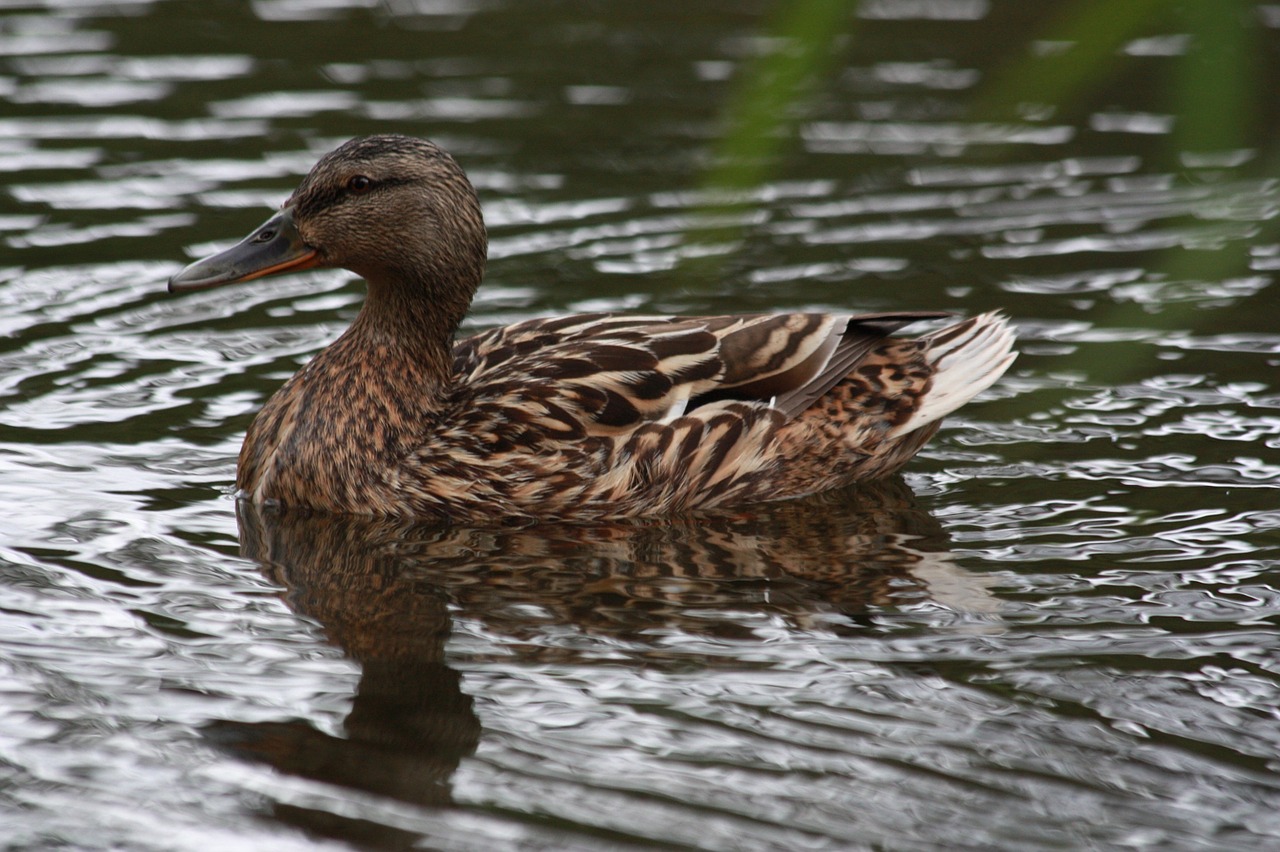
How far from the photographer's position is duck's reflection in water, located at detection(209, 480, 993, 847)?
17.1 ft

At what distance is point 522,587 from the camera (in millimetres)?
6508

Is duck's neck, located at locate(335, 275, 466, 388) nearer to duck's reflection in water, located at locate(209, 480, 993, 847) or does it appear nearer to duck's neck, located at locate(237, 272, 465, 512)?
duck's neck, located at locate(237, 272, 465, 512)

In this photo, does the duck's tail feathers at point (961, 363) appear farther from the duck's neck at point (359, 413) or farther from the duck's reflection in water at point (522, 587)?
the duck's neck at point (359, 413)

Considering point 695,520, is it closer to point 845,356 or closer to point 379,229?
point 845,356

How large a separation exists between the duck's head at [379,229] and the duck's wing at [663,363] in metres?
0.46

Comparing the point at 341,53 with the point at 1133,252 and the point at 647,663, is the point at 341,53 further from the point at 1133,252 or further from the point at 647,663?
the point at 647,663

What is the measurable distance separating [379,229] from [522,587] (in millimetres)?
1830

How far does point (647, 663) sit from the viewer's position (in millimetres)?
5730

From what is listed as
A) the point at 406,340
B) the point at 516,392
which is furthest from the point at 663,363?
the point at 406,340

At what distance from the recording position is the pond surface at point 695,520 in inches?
182

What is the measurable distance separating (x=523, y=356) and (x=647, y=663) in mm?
2196

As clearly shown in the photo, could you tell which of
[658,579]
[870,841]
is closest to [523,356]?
[658,579]

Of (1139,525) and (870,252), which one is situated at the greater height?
(870,252)

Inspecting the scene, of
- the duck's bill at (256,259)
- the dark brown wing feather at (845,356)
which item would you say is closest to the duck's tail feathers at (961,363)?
the dark brown wing feather at (845,356)
